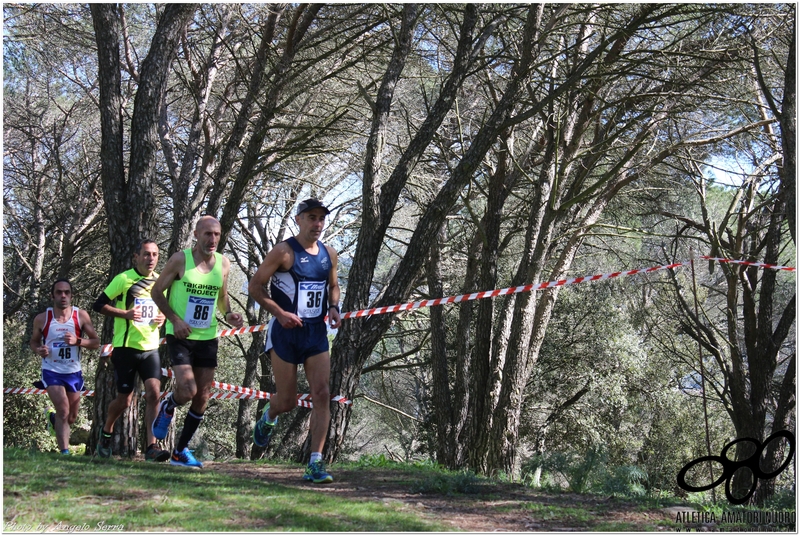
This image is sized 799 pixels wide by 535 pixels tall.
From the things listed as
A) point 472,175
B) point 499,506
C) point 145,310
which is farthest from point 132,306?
point 472,175

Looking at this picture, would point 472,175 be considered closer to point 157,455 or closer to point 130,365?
point 130,365

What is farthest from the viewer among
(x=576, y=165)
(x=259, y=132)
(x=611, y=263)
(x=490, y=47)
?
(x=611, y=263)

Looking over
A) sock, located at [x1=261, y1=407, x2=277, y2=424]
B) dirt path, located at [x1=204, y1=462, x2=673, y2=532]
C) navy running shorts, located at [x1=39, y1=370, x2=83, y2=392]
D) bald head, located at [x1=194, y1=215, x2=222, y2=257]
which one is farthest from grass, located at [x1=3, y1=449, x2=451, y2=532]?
navy running shorts, located at [x1=39, y1=370, x2=83, y2=392]

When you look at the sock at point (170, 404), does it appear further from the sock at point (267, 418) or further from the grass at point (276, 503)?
the sock at point (267, 418)

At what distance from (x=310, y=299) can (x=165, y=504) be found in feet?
5.82

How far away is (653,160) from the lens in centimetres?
1370

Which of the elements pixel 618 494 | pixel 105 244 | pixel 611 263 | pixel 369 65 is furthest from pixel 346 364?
pixel 611 263

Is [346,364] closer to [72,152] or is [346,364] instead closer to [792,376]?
[792,376]

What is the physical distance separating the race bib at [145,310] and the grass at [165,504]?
1458mm

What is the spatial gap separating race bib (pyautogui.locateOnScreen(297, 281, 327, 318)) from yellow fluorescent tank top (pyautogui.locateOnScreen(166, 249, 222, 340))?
1013mm

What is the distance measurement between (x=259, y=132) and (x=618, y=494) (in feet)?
23.4

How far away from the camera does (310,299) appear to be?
5.98 meters

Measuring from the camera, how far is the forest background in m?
8.95

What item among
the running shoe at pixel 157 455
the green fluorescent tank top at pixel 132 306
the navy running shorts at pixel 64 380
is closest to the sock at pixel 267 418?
the running shoe at pixel 157 455
